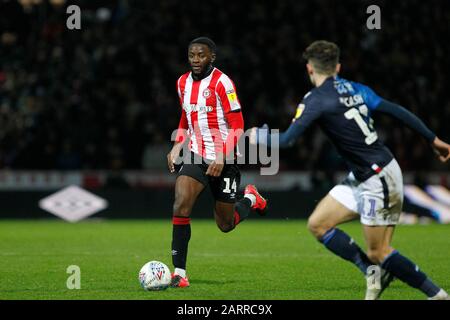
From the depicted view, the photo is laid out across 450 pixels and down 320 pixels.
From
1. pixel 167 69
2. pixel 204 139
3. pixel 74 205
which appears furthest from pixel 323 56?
pixel 167 69

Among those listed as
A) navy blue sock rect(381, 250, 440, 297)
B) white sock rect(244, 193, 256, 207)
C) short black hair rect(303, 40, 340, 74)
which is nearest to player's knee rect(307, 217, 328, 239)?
navy blue sock rect(381, 250, 440, 297)

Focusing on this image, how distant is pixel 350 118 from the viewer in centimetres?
680

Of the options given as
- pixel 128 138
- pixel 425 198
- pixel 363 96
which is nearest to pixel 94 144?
pixel 128 138

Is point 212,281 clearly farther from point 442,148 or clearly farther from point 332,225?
point 442,148

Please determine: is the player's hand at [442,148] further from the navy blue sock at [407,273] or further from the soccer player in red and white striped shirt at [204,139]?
the soccer player in red and white striped shirt at [204,139]

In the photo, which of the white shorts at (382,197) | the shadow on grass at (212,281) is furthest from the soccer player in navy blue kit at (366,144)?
the shadow on grass at (212,281)

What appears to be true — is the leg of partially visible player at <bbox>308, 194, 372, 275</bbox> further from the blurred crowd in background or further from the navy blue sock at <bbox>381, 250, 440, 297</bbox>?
the blurred crowd in background

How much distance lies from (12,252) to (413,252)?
5.18m

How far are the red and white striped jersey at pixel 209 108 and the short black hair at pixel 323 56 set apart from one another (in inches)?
76.2

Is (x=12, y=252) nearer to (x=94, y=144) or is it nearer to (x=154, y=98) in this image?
(x=94, y=144)

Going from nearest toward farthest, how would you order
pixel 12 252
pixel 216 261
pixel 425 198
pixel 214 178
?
pixel 214 178 < pixel 216 261 < pixel 12 252 < pixel 425 198

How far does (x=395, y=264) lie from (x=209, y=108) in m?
2.77
